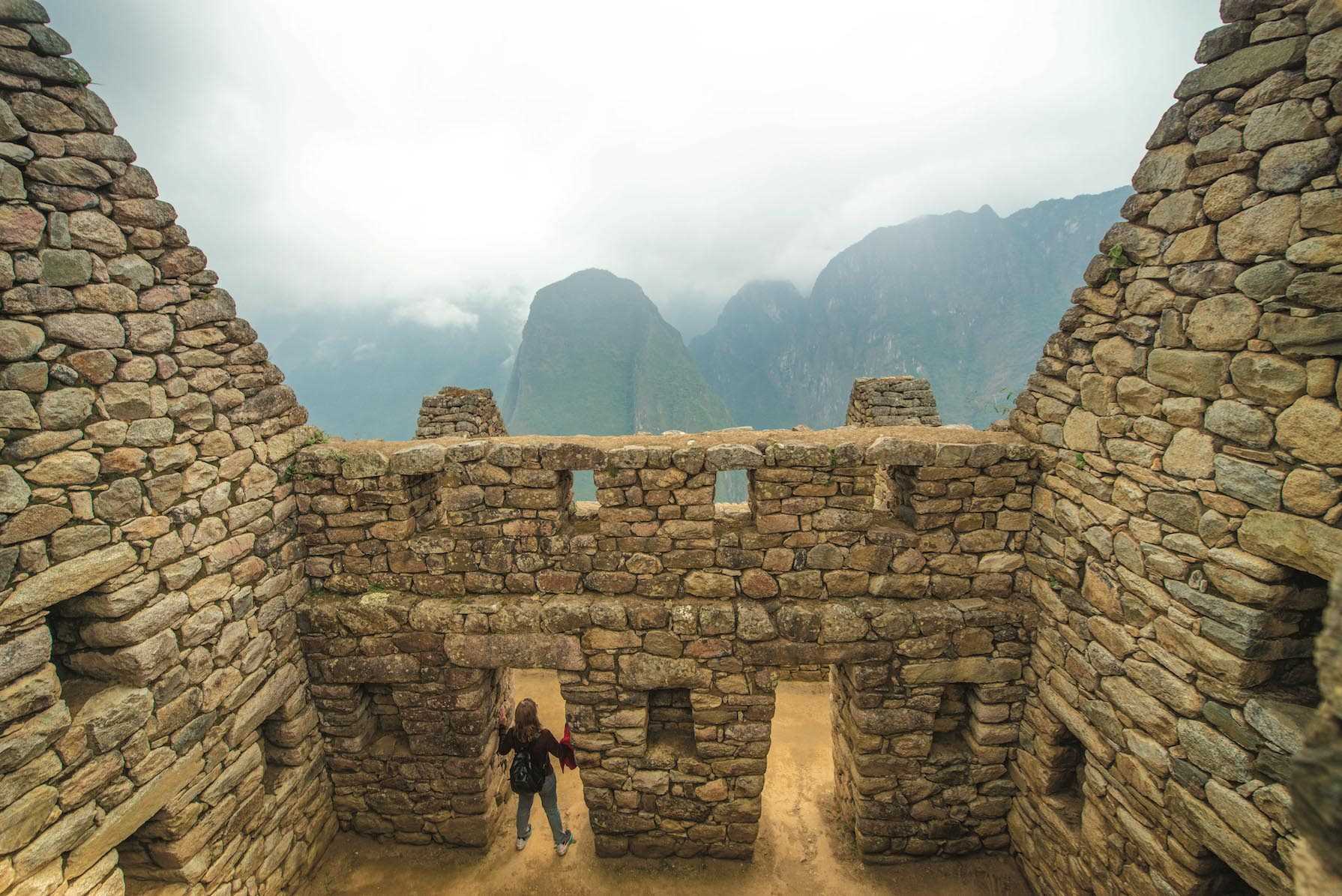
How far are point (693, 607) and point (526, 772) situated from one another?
2729mm

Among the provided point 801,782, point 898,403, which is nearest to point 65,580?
point 801,782

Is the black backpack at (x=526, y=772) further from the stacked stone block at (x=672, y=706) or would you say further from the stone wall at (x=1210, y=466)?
the stone wall at (x=1210, y=466)

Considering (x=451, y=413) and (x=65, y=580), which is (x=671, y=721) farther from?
(x=451, y=413)

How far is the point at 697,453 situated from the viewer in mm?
4758

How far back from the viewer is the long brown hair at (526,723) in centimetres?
571

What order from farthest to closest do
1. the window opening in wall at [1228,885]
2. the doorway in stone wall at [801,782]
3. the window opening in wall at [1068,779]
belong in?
1. the doorway in stone wall at [801,782]
2. the window opening in wall at [1068,779]
3. the window opening in wall at [1228,885]

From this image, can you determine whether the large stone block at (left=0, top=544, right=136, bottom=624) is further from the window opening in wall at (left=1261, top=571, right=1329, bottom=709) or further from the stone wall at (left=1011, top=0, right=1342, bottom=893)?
the window opening in wall at (left=1261, top=571, right=1329, bottom=709)

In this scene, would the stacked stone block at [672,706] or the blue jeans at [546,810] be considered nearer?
the stacked stone block at [672,706]

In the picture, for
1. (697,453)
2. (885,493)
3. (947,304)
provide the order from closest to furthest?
(697,453), (885,493), (947,304)

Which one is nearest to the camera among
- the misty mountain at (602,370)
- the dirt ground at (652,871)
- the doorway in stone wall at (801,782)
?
the dirt ground at (652,871)

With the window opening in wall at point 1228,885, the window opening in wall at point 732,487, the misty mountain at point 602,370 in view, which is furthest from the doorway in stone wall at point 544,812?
the misty mountain at point 602,370

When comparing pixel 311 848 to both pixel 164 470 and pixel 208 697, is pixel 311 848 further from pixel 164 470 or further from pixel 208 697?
pixel 164 470

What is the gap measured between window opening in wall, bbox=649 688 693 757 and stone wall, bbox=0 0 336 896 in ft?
12.4

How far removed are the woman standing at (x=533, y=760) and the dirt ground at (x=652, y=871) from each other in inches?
16.0
